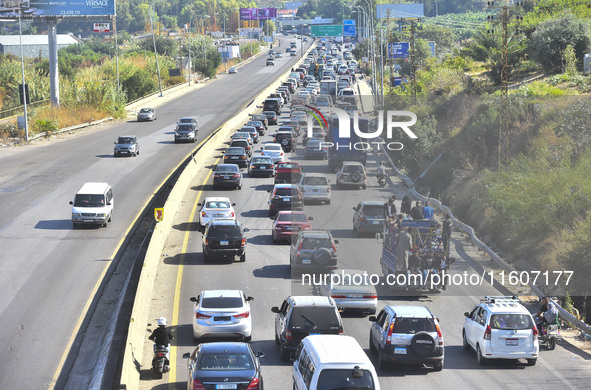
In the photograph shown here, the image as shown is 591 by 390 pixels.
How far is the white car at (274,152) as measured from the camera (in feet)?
188

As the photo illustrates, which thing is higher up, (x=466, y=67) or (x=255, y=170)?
(x=466, y=67)

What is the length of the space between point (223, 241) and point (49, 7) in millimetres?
58784

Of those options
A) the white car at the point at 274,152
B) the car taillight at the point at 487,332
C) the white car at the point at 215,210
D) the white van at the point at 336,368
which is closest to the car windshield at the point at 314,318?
the car taillight at the point at 487,332

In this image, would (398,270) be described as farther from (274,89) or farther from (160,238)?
(274,89)

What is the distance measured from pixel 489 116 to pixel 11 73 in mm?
73046

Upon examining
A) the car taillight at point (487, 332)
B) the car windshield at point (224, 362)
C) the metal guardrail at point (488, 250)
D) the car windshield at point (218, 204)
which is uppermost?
the car windshield at point (224, 362)

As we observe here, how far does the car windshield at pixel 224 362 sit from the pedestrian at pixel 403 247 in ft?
34.3

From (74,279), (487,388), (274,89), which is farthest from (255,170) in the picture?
(274,89)

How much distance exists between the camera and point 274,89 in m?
113

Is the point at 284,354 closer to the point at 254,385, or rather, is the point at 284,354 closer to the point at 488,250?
the point at 254,385

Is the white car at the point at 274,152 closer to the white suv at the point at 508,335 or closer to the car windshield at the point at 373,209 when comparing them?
the car windshield at the point at 373,209

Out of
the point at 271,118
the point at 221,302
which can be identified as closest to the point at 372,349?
the point at 221,302

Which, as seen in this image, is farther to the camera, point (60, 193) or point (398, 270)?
point (60, 193)

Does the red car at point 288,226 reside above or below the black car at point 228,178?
below
